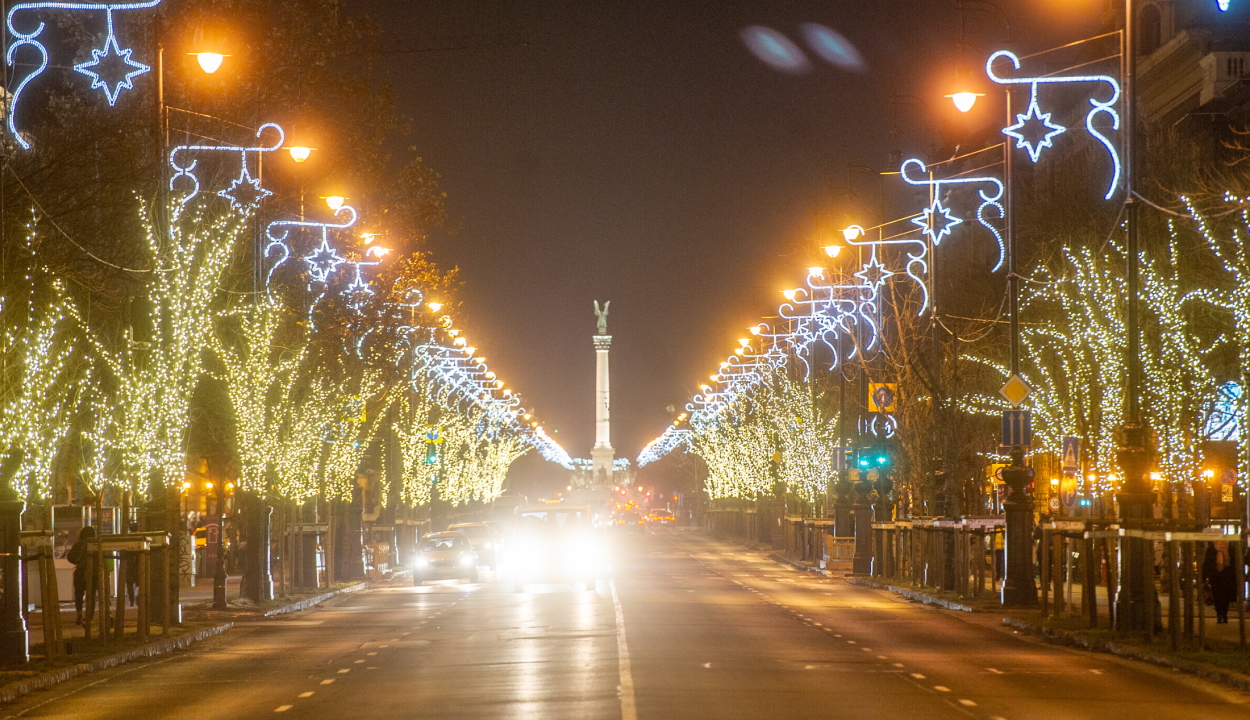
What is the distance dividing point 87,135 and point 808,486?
4187 centimetres

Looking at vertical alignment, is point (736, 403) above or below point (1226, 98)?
below

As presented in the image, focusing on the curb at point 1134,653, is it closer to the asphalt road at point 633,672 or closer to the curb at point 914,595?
the asphalt road at point 633,672

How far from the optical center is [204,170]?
36094 millimetres

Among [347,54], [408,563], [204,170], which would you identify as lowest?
[408,563]

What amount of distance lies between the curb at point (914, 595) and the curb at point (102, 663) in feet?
47.6

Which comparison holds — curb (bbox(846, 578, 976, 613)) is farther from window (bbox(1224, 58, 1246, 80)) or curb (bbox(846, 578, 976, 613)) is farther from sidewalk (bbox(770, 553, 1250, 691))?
window (bbox(1224, 58, 1246, 80))

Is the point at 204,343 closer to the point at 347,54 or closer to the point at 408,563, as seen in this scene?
the point at 347,54

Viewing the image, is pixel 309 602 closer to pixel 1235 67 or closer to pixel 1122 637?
pixel 1122 637

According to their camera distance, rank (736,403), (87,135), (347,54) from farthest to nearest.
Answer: (736,403) < (347,54) < (87,135)

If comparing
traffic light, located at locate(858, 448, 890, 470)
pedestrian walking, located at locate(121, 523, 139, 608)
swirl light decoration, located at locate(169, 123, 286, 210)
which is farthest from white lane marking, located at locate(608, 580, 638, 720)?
traffic light, located at locate(858, 448, 890, 470)

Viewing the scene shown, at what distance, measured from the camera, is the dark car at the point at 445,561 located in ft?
164

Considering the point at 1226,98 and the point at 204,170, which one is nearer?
the point at 204,170

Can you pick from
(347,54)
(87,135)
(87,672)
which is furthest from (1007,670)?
(347,54)

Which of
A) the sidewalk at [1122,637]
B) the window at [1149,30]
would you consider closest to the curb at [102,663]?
the sidewalk at [1122,637]
